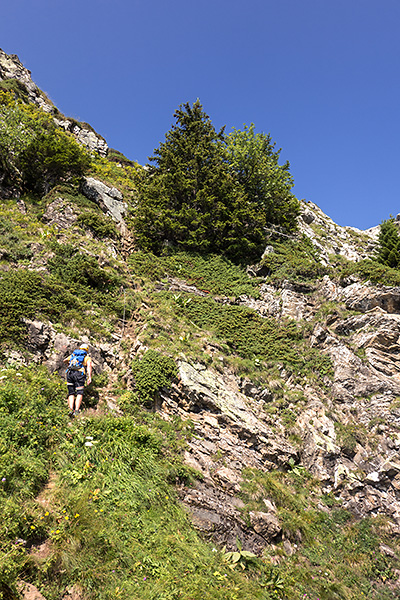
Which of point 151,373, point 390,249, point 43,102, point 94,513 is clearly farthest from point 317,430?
point 43,102

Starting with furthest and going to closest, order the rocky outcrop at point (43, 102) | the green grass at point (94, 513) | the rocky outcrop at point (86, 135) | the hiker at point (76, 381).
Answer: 1. the rocky outcrop at point (86, 135)
2. the rocky outcrop at point (43, 102)
3. the hiker at point (76, 381)
4. the green grass at point (94, 513)

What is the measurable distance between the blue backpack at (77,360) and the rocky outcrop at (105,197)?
52.0 feet

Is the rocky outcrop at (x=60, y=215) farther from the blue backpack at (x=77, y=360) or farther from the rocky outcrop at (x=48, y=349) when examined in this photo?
the blue backpack at (x=77, y=360)

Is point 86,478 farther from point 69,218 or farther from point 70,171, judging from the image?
point 70,171

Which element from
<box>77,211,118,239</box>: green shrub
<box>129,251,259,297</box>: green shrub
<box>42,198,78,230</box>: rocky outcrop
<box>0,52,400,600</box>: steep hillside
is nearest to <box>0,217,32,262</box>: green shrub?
<box>0,52,400,600</box>: steep hillside

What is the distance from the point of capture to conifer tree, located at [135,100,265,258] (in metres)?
23.1

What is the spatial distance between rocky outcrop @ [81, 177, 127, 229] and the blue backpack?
15837mm

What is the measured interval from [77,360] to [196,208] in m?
18.8

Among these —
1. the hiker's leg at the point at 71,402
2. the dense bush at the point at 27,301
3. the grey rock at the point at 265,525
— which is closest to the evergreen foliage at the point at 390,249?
the grey rock at the point at 265,525

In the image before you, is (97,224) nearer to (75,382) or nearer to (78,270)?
(78,270)

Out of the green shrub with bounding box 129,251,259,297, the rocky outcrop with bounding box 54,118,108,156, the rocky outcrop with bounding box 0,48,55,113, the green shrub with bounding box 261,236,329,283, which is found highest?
the rocky outcrop with bounding box 0,48,55,113

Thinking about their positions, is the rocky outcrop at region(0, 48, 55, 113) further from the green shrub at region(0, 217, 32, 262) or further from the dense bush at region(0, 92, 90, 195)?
A: the green shrub at region(0, 217, 32, 262)

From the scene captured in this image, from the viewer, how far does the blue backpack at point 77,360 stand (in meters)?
9.09

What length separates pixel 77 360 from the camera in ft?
30.5
